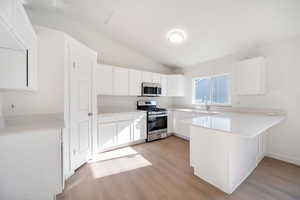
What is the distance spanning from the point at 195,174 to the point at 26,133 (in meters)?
2.30

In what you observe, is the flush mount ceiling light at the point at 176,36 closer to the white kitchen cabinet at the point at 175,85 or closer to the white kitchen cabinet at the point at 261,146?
the white kitchen cabinet at the point at 175,85

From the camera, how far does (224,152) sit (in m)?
1.61

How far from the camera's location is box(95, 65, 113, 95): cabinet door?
3.06 meters

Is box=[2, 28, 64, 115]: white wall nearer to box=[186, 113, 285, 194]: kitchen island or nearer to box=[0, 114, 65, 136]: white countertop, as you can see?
box=[0, 114, 65, 136]: white countertop

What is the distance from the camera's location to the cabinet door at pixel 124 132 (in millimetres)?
3078

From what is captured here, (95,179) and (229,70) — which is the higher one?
(229,70)

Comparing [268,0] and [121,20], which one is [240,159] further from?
[121,20]

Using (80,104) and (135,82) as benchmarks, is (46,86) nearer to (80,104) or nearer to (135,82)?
(80,104)

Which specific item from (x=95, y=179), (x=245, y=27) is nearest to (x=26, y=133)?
(x=95, y=179)

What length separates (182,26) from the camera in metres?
2.56

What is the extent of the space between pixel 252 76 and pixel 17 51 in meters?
3.82

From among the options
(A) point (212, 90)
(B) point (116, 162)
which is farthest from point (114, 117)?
(A) point (212, 90)

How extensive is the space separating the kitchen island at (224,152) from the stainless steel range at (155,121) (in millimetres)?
1664

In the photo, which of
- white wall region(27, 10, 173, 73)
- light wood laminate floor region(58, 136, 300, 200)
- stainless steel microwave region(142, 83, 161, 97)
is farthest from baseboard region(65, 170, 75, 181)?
white wall region(27, 10, 173, 73)
